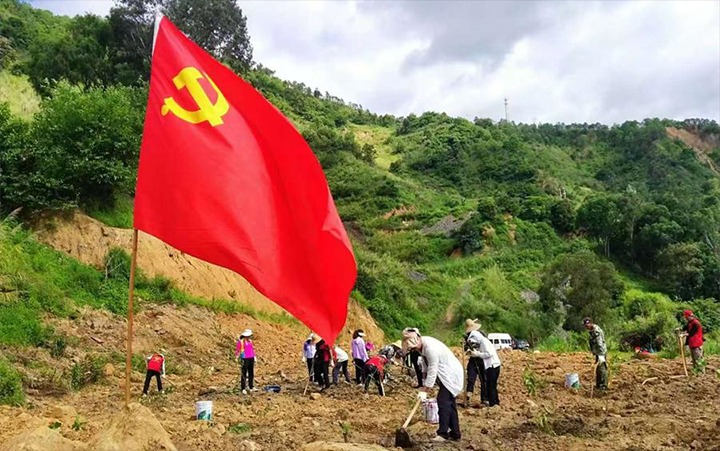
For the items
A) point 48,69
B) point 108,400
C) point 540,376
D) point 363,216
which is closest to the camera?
point 108,400

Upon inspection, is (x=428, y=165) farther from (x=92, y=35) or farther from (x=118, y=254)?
(x=118, y=254)

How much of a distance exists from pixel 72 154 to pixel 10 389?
10283 mm

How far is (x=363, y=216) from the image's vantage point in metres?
51.7

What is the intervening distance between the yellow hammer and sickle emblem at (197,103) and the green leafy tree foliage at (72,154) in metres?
13.4

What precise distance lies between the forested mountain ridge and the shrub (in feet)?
29.3

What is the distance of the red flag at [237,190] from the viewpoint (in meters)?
5.72

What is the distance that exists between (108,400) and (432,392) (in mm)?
5721

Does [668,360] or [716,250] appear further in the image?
[716,250]

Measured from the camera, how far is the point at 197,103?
6.19m

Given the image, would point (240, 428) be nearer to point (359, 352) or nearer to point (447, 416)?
point (447, 416)

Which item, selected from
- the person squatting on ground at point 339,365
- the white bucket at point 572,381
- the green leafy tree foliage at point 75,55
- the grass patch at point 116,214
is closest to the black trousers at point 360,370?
the person squatting on ground at point 339,365

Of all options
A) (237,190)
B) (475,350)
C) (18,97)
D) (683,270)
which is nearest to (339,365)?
(475,350)

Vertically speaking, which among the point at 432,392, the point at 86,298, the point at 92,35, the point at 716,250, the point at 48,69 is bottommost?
the point at 432,392

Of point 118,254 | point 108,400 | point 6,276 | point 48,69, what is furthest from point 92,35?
point 108,400
